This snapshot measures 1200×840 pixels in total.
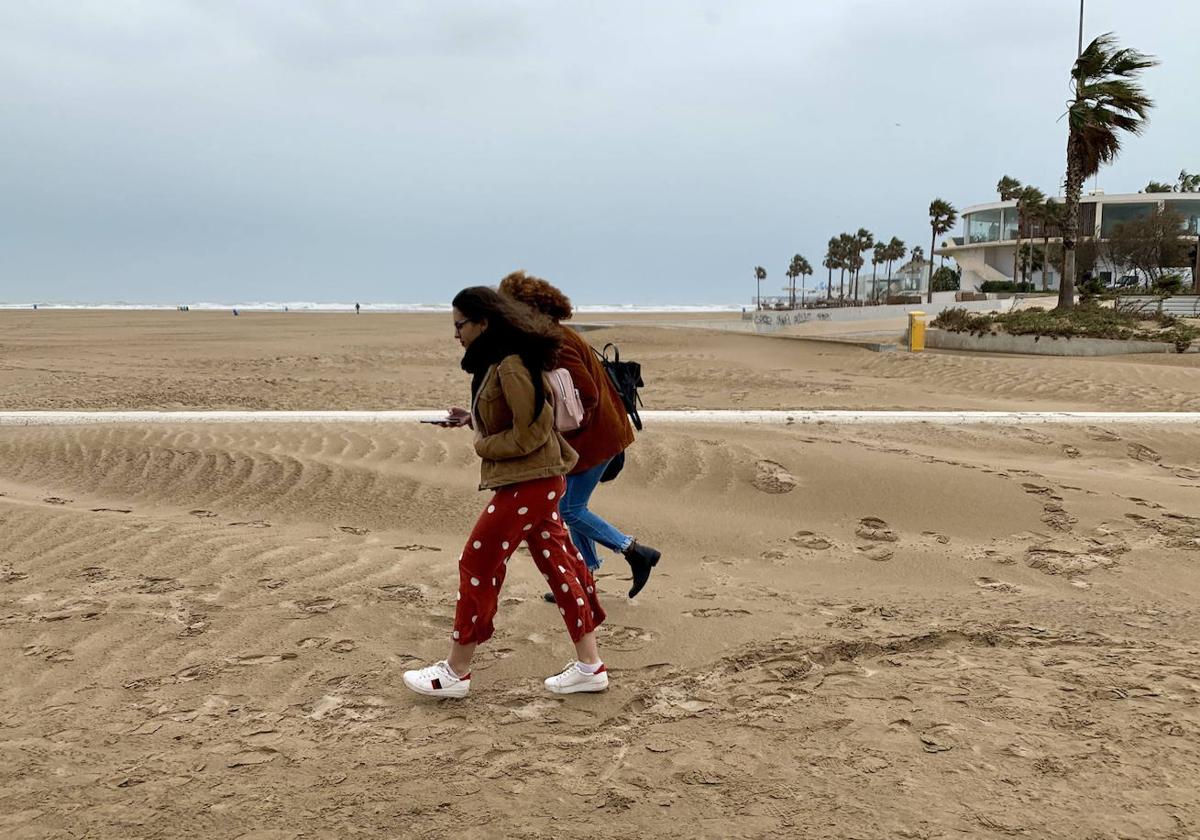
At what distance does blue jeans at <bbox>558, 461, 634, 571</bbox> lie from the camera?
4.25 metres

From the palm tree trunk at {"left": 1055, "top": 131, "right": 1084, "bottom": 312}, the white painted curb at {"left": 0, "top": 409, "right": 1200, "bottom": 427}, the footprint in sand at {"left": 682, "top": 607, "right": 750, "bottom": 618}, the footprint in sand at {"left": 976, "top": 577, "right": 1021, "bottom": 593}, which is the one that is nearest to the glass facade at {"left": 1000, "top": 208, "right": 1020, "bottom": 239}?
the palm tree trunk at {"left": 1055, "top": 131, "right": 1084, "bottom": 312}

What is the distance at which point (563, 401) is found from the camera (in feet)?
11.5

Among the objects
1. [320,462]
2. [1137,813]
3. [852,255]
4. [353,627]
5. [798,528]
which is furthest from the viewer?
[852,255]

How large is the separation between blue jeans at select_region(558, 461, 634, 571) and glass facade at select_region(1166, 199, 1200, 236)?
60699 mm

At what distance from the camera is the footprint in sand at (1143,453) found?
8242 mm

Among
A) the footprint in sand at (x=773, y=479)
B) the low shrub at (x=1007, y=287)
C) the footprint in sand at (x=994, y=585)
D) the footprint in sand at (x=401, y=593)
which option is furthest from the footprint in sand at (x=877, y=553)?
the low shrub at (x=1007, y=287)

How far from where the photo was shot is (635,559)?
4512mm

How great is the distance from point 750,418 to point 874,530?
314cm

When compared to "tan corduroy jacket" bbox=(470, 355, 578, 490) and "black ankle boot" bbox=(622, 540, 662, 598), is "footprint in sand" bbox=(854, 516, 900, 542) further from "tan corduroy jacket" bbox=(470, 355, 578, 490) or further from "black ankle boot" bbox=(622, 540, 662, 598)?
"tan corduroy jacket" bbox=(470, 355, 578, 490)

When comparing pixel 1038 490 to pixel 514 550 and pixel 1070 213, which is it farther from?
pixel 1070 213

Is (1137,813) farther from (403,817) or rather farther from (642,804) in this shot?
(403,817)

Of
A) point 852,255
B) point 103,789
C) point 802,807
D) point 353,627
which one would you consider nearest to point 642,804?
point 802,807

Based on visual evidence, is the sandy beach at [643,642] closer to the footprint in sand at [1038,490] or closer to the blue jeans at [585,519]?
the footprint in sand at [1038,490]

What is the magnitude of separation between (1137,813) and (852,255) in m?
89.4
